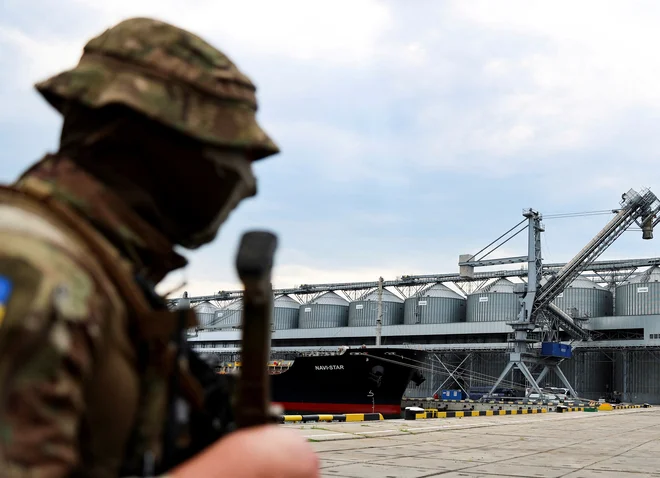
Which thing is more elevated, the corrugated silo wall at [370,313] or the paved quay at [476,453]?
the corrugated silo wall at [370,313]

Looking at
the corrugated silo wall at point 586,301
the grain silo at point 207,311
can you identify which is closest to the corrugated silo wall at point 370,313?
the corrugated silo wall at point 586,301

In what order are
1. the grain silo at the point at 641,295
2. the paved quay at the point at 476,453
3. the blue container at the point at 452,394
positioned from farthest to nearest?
1. the grain silo at the point at 641,295
2. the blue container at the point at 452,394
3. the paved quay at the point at 476,453

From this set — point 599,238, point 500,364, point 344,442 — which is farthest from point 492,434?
point 500,364

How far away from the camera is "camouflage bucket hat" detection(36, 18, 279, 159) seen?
1.28m

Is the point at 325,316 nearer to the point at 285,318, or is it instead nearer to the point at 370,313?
the point at 285,318

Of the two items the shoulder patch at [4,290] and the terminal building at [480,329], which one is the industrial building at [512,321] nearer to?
the terminal building at [480,329]

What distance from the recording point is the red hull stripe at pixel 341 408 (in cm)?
3336

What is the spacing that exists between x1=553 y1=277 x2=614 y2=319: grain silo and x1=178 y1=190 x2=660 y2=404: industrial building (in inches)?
3.4

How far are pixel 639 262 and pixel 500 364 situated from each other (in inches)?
599

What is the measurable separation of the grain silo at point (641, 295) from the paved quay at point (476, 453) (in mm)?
41647

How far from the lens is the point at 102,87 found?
1.30 meters

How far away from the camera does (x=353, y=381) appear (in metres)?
33.7

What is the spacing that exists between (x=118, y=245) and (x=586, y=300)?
6138 centimetres

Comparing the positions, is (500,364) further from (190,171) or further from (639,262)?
(190,171)
